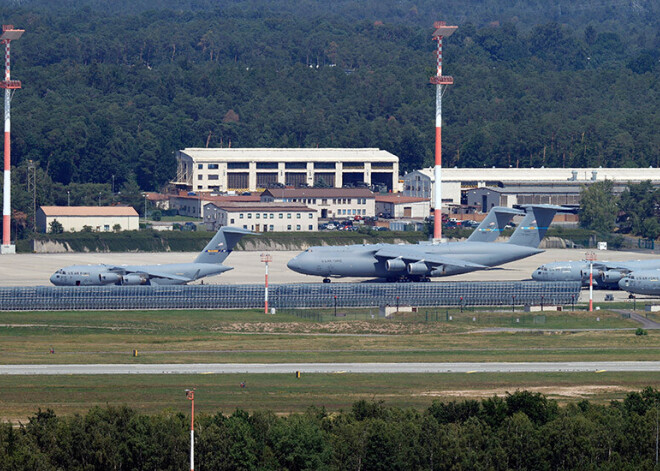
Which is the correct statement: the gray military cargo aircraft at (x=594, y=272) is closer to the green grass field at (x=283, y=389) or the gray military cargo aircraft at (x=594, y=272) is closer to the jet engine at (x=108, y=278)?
the jet engine at (x=108, y=278)

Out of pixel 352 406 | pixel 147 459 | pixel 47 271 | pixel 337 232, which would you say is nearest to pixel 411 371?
pixel 352 406

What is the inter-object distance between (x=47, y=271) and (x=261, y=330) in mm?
42375

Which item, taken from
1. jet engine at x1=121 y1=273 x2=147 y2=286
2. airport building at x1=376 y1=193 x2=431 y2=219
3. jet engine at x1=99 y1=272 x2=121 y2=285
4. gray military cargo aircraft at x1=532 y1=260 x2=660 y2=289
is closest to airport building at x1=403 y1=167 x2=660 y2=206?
airport building at x1=376 y1=193 x2=431 y2=219

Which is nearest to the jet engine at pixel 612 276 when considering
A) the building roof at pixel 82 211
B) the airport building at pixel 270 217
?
the airport building at pixel 270 217

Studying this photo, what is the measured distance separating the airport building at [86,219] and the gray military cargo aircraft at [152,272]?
5481 centimetres

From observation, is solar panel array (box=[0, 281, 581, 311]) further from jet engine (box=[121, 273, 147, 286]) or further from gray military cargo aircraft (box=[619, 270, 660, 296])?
gray military cargo aircraft (box=[619, 270, 660, 296])

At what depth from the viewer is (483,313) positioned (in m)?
98.0

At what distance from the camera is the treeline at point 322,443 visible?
5084cm

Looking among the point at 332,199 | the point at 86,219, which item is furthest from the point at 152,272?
the point at 332,199

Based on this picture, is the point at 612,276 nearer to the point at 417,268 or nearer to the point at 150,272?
the point at 417,268

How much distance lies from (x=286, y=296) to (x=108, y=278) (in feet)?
51.9

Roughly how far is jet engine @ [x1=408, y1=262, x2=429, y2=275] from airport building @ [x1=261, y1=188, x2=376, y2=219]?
2759 inches

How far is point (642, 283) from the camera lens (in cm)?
10550

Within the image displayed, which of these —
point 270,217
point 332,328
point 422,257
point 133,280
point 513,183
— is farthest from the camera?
point 513,183
